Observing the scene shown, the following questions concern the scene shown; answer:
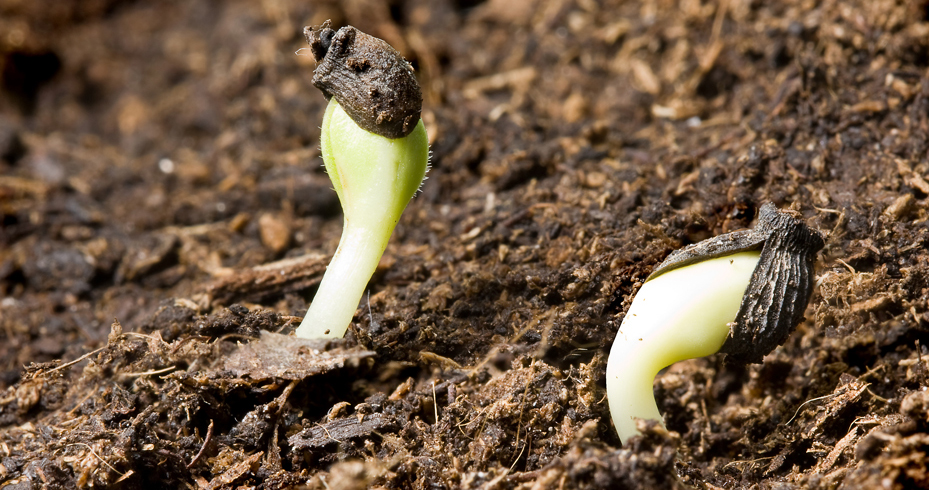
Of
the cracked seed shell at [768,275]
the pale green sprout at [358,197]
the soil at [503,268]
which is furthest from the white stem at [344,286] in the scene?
the cracked seed shell at [768,275]

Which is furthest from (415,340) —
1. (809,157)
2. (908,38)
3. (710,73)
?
(908,38)

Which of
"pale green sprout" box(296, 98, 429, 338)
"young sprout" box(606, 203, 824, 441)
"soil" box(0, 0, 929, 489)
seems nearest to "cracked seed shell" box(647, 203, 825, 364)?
"young sprout" box(606, 203, 824, 441)

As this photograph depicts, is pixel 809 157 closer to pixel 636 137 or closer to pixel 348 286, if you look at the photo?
pixel 636 137

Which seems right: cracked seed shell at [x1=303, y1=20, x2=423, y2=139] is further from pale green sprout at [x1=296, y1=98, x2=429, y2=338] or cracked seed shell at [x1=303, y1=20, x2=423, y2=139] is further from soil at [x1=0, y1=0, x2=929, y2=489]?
soil at [x1=0, y1=0, x2=929, y2=489]

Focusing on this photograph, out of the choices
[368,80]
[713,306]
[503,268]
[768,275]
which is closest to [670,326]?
[713,306]

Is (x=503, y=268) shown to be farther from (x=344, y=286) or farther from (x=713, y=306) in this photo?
(x=713, y=306)
